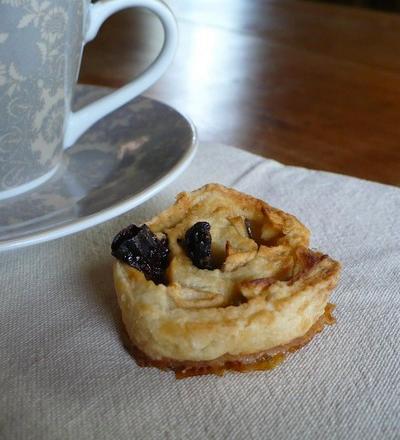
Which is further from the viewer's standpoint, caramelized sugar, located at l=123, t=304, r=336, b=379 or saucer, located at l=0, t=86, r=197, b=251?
saucer, located at l=0, t=86, r=197, b=251

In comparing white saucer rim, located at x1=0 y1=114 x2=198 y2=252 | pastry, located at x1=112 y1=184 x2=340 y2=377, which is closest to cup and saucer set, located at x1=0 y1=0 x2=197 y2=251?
white saucer rim, located at x1=0 y1=114 x2=198 y2=252

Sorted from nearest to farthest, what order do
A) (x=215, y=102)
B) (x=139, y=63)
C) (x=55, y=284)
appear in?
1. (x=55, y=284)
2. (x=215, y=102)
3. (x=139, y=63)

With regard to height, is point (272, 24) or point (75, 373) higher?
point (75, 373)

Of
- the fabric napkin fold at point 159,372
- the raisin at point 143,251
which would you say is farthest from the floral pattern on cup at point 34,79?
the raisin at point 143,251

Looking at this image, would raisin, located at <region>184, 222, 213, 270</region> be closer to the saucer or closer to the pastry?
the pastry

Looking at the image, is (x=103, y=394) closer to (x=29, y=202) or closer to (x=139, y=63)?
(x=29, y=202)

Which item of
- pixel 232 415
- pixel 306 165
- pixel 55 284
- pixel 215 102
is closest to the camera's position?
pixel 232 415

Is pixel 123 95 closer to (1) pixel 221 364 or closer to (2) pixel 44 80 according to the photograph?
(2) pixel 44 80

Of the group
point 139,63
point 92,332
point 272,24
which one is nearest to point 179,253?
point 92,332

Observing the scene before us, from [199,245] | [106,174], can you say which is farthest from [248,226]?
[106,174]
